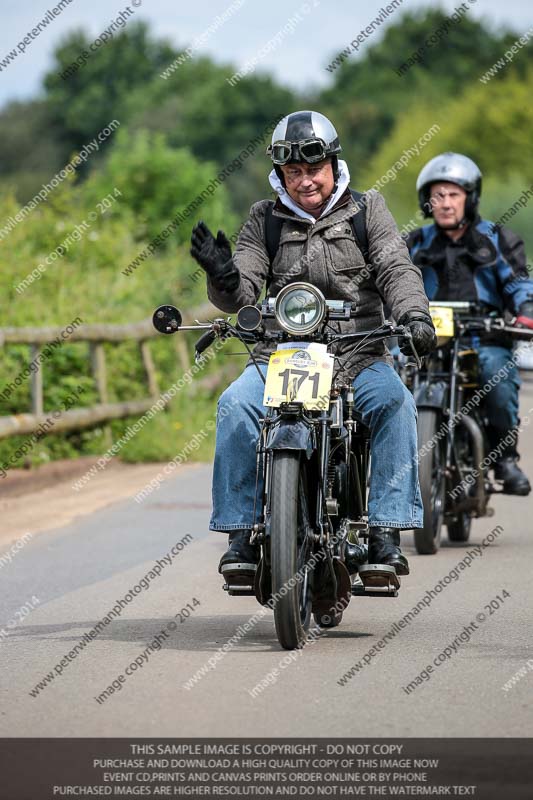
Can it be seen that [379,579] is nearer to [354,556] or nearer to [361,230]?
[354,556]

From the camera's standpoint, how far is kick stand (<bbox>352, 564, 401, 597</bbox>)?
641 centimetres

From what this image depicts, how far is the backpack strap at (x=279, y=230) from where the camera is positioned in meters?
6.78

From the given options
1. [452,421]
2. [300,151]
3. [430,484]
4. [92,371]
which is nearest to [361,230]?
[300,151]

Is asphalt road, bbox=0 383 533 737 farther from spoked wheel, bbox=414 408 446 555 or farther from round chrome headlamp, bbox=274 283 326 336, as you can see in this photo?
round chrome headlamp, bbox=274 283 326 336

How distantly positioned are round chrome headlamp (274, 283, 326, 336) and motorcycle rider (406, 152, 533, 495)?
382cm

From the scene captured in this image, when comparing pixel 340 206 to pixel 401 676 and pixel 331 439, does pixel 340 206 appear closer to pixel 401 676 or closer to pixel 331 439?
pixel 331 439

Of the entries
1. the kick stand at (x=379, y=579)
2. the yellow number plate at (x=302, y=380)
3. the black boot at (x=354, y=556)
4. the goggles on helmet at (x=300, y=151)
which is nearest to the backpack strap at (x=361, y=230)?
the goggles on helmet at (x=300, y=151)

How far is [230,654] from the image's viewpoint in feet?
20.4

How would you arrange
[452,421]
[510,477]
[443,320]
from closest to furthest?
[443,320] → [452,421] → [510,477]

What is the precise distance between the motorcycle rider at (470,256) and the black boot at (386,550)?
11.9ft

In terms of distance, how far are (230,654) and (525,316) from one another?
4174 mm

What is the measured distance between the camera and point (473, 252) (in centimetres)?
992

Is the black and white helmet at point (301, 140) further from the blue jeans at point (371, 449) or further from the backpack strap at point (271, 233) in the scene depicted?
the blue jeans at point (371, 449)

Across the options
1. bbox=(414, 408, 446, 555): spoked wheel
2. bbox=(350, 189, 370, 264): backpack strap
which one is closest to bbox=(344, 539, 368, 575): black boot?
bbox=(350, 189, 370, 264): backpack strap
